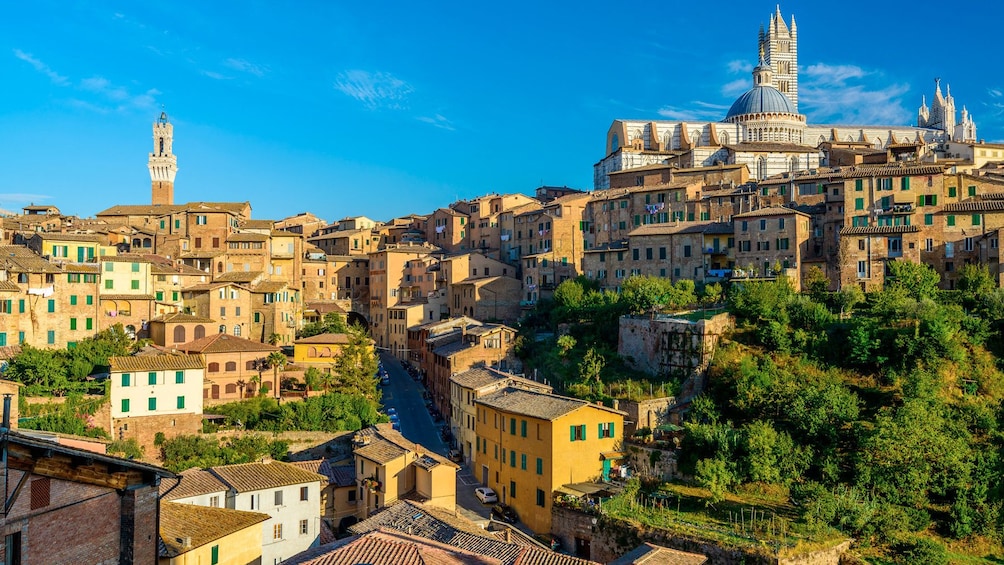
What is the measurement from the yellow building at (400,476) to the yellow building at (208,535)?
31.4 feet

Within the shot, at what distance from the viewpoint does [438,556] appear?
1891 centimetres

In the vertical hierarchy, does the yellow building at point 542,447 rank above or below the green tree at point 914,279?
below

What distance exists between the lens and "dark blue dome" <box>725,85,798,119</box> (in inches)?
3255

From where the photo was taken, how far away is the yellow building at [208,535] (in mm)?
18500

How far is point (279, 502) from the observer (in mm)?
28609

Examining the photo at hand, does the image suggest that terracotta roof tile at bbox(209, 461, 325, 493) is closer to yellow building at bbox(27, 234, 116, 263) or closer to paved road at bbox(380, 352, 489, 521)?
paved road at bbox(380, 352, 489, 521)

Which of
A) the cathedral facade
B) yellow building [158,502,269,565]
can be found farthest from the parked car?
the cathedral facade

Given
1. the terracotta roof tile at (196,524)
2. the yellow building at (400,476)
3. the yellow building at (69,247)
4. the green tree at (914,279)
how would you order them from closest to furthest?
the terracotta roof tile at (196,524), the yellow building at (400,476), the green tree at (914,279), the yellow building at (69,247)

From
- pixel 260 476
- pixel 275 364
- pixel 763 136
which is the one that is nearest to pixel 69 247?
pixel 275 364

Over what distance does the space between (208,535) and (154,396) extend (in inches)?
814

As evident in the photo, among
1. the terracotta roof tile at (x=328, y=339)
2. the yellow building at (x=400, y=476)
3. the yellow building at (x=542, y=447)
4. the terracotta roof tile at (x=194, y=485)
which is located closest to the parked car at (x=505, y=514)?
the yellow building at (x=542, y=447)

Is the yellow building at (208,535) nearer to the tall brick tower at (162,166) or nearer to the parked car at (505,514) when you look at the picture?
the parked car at (505,514)

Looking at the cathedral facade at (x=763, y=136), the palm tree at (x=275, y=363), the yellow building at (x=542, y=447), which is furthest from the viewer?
the cathedral facade at (x=763, y=136)

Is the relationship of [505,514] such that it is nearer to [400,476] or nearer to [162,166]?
[400,476]
